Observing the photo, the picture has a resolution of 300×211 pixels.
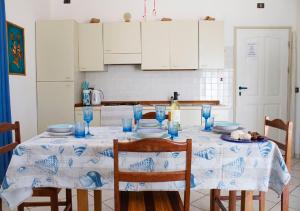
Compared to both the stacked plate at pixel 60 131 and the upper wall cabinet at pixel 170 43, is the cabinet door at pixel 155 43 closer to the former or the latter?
the upper wall cabinet at pixel 170 43

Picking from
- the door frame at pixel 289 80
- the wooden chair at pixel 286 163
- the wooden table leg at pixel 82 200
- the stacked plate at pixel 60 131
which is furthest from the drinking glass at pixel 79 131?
the door frame at pixel 289 80

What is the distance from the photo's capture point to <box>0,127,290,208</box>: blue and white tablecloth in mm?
1582

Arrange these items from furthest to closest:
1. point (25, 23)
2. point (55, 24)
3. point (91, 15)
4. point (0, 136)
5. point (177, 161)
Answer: point (91, 15) → point (55, 24) → point (25, 23) → point (0, 136) → point (177, 161)

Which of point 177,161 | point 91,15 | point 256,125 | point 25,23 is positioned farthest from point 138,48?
point 177,161

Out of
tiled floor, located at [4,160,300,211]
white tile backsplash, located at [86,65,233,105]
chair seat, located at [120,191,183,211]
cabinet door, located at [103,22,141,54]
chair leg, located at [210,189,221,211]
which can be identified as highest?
cabinet door, located at [103,22,141,54]

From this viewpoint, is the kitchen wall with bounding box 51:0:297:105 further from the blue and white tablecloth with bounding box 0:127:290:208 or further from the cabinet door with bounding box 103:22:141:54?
the blue and white tablecloth with bounding box 0:127:290:208

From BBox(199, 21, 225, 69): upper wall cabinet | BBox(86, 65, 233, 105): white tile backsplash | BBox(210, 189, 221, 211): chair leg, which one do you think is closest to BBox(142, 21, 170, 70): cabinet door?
BBox(86, 65, 233, 105): white tile backsplash

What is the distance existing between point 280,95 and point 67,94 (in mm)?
3211

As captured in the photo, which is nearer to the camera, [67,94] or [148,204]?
[148,204]

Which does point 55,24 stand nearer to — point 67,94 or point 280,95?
point 67,94

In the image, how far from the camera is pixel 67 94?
12.3 ft

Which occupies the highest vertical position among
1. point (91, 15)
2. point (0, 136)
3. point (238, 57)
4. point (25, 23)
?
point (91, 15)

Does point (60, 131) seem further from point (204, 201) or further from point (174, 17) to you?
point (174, 17)

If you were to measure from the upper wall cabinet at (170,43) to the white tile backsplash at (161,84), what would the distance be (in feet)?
1.25
